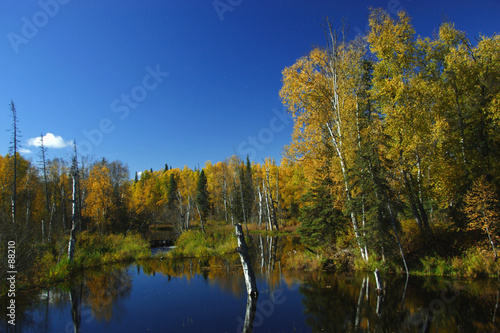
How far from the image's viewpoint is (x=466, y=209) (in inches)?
504

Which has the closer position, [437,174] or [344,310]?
[344,310]

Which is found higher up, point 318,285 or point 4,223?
point 4,223

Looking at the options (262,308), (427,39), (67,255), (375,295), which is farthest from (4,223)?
(427,39)

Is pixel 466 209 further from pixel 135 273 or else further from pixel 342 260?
pixel 135 273

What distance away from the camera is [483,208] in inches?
484

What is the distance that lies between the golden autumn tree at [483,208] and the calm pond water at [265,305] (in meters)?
2.59

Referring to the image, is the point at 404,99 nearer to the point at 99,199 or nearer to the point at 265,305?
the point at 265,305

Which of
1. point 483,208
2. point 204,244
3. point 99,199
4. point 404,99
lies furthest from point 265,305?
point 99,199

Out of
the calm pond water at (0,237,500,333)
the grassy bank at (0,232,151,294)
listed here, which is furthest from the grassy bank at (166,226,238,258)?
the calm pond water at (0,237,500,333)

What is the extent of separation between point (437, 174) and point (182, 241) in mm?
21585

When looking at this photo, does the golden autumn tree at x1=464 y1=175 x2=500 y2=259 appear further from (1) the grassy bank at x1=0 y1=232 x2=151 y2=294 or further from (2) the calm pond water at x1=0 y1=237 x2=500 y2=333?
(1) the grassy bank at x1=0 y1=232 x2=151 y2=294

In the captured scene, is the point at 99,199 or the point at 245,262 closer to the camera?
the point at 245,262

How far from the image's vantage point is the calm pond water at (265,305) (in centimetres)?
825

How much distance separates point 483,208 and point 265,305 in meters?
11.2
